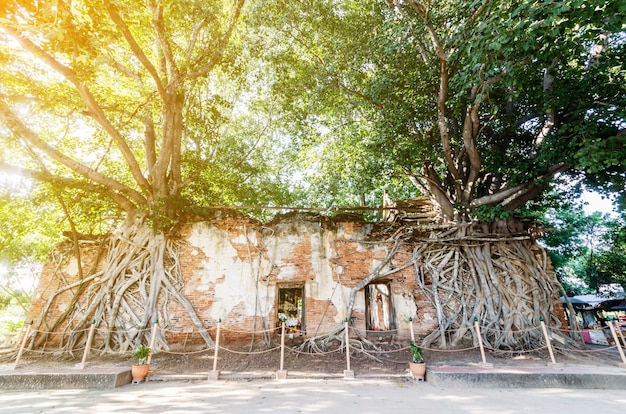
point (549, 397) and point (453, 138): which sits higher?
point (453, 138)

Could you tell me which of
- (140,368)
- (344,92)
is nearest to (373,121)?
(344,92)

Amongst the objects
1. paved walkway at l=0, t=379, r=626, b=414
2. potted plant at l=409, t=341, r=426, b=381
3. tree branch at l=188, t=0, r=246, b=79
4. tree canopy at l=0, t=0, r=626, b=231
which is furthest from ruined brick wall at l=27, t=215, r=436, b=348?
tree branch at l=188, t=0, r=246, b=79

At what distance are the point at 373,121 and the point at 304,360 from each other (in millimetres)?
5986

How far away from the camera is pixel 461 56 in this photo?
5586mm

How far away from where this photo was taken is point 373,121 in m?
7.80

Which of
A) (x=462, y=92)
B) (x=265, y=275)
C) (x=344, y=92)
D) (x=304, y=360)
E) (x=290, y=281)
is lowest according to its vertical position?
(x=304, y=360)

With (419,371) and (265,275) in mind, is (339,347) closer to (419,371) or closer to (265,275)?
(419,371)

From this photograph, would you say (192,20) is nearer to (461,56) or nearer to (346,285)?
(461,56)

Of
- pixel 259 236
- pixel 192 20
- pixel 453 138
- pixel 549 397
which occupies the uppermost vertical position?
pixel 192 20

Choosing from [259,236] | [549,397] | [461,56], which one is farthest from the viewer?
[259,236]

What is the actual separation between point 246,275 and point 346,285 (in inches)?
99.0

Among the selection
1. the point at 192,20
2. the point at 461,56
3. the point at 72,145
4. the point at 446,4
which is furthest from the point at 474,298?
the point at 72,145

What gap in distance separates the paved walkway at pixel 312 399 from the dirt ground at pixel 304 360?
2.65ft

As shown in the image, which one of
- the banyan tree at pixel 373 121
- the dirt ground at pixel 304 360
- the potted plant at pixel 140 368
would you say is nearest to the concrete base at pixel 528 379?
the dirt ground at pixel 304 360
